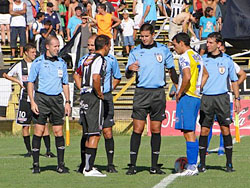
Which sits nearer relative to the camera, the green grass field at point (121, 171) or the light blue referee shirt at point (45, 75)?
the green grass field at point (121, 171)

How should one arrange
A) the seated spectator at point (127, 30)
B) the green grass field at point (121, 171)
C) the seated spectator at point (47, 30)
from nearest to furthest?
the green grass field at point (121, 171) < the seated spectator at point (47, 30) < the seated spectator at point (127, 30)

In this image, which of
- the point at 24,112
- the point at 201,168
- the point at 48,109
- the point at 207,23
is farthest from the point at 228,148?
the point at 207,23

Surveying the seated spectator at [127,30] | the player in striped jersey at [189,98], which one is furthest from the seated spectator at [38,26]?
the player in striped jersey at [189,98]

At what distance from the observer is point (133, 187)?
10.0 meters

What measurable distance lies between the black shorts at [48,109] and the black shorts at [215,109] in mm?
2168

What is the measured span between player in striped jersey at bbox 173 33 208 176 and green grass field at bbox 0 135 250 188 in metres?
0.36

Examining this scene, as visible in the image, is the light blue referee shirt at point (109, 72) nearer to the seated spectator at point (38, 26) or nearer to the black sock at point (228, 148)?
the black sock at point (228, 148)

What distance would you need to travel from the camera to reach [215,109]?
1187 cm

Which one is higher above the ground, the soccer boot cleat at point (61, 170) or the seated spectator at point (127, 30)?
the seated spectator at point (127, 30)

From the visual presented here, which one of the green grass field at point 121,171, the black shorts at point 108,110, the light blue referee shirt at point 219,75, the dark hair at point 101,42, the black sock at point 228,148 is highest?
the dark hair at point 101,42

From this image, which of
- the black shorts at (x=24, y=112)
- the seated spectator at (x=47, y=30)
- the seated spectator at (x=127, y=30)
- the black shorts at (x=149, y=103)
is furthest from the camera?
the seated spectator at (x=127, y=30)

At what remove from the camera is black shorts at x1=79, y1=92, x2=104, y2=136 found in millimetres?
11055

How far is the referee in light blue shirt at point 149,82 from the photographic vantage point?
37.3ft

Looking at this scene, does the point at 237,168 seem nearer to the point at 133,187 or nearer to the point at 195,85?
the point at 195,85
